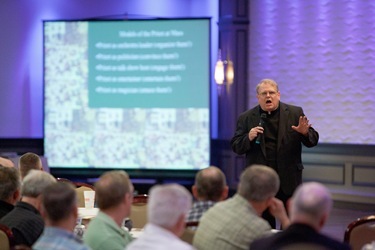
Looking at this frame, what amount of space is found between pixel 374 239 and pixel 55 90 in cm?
765

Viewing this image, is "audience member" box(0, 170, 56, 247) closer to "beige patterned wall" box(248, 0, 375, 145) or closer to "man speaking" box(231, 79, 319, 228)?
"man speaking" box(231, 79, 319, 228)

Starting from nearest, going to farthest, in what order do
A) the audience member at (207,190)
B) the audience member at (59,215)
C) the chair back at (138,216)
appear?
the audience member at (59,215) → the audience member at (207,190) → the chair back at (138,216)

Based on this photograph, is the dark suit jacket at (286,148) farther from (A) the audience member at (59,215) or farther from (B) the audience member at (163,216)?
(B) the audience member at (163,216)

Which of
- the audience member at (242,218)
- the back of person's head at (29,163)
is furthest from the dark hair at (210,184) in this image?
the back of person's head at (29,163)

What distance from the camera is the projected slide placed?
10.9 meters

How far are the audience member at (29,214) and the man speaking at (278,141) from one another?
217 centimetres

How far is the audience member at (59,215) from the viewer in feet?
10.3

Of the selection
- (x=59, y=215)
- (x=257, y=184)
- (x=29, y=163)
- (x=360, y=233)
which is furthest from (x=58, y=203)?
(x=29, y=163)

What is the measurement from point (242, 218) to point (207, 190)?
53 cm

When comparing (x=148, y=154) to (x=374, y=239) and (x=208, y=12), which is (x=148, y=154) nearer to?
(x=208, y=12)

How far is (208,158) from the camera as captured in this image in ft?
35.8

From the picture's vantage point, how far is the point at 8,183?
14.6 ft

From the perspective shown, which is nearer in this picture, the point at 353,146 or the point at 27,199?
the point at 27,199

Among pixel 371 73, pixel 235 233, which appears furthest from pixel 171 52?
pixel 235 233
